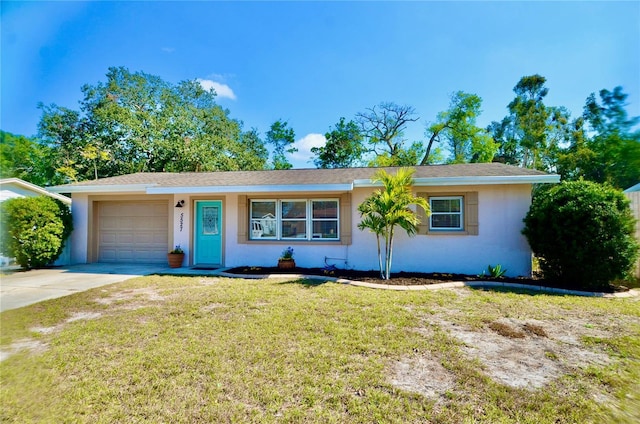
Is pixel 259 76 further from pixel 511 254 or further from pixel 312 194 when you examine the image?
pixel 511 254

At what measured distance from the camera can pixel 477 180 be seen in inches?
308

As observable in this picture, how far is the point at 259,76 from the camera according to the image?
508cm

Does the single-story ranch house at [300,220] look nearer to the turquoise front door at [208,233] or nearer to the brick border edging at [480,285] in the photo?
the turquoise front door at [208,233]

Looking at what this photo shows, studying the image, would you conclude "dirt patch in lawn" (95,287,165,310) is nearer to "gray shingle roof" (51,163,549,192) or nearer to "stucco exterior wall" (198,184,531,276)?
"gray shingle roof" (51,163,549,192)

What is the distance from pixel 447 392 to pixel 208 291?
4.87 m

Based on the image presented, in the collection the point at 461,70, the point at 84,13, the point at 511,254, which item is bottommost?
the point at 511,254

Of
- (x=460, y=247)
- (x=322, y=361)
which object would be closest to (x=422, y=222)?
(x=460, y=247)

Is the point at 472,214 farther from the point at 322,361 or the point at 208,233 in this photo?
the point at 208,233

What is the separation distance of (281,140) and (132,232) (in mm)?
21530

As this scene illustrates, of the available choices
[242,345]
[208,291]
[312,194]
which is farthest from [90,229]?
[242,345]

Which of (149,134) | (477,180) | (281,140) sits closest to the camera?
(477,180)

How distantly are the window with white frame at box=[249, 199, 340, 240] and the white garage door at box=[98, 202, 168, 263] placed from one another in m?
3.12

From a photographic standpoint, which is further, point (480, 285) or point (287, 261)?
point (287, 261)

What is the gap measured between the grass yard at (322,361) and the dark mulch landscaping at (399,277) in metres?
1.34
